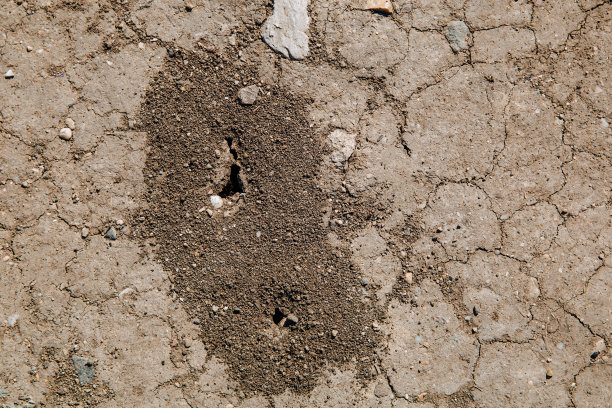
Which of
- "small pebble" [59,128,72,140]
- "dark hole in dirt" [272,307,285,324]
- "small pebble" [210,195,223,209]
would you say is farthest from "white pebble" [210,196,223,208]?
"small pebble" [59,128,72,140]

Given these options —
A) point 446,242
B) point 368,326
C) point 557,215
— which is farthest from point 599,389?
point 368,326

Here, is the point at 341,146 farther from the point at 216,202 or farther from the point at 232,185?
the point at 216,202

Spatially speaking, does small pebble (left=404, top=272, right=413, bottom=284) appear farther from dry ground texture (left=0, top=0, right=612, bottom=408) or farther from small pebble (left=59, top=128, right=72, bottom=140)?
small pebble (left=59, top=128, right=72, bottom=140)

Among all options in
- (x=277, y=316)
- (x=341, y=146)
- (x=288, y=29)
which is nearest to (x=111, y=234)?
(x=277, y=316)

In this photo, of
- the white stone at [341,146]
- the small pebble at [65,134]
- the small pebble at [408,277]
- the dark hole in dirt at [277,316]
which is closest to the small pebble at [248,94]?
the white stone at [341,146]

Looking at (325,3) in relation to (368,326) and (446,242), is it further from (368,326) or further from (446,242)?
(368,326)

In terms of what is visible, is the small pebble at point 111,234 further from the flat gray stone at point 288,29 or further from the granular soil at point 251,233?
the flat gray stone at point 288,29

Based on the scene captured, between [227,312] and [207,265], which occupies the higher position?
[207,265]
